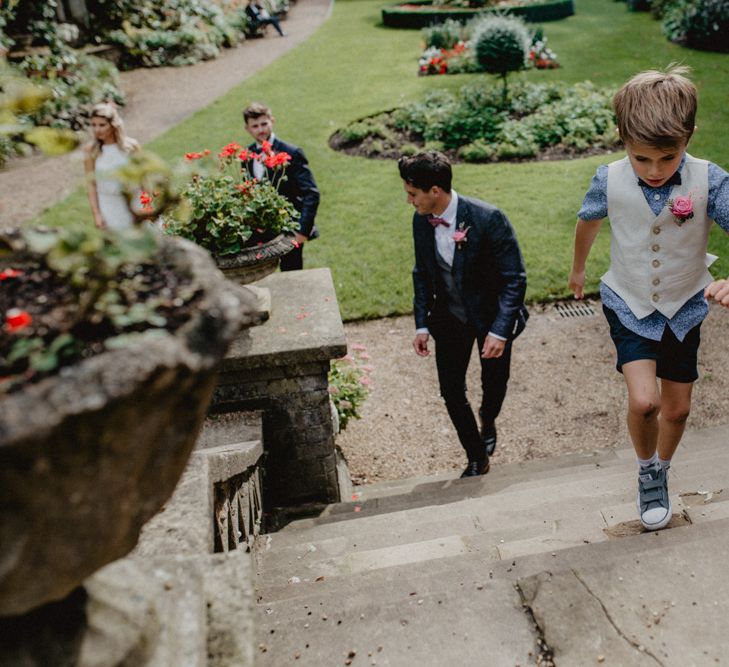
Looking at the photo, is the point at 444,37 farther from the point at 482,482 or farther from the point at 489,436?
the point at 482,482

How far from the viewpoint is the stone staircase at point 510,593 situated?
1.95 meters

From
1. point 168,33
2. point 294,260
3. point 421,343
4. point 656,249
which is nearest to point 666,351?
point 656,249

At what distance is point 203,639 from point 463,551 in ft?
5.81

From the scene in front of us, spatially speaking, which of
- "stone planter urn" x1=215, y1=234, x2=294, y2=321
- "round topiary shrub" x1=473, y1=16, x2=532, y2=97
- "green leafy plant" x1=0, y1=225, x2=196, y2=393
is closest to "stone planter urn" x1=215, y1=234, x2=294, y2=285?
"stone planter urn" x1=215, y1=234, x2=294, y2=321

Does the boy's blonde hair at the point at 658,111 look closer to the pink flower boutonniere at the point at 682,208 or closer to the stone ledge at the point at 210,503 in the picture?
the pink flower boutonniere at the point at 682,208

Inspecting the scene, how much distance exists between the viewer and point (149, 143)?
470 inches

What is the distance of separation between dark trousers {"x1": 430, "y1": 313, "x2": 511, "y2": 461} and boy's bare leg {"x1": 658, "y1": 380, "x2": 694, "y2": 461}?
1.13 m

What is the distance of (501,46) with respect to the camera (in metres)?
11.5

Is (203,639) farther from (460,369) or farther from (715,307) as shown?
(715,307)

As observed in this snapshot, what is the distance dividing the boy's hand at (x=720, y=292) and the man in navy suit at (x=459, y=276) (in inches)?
49.9

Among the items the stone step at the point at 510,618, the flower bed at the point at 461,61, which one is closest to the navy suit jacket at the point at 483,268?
the stone step at the point at 510,618

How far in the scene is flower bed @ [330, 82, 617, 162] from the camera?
1033cm

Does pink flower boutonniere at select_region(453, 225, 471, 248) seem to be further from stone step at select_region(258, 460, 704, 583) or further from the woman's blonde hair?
the woman's blonde hair

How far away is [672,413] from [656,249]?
0.73m
